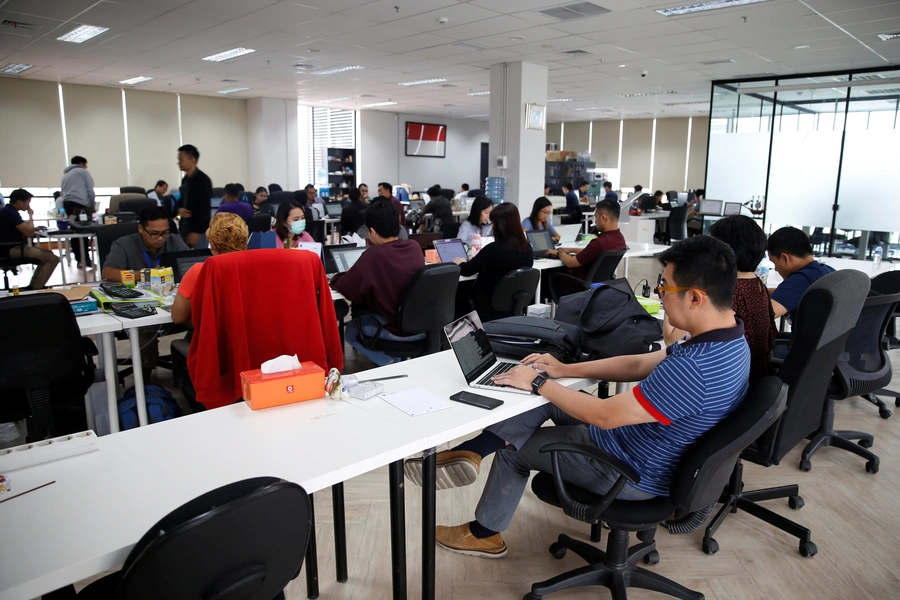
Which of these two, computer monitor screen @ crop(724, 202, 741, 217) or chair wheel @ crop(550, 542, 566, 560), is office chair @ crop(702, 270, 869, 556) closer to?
chair wheel @ crop(550, 542, 566, 560)

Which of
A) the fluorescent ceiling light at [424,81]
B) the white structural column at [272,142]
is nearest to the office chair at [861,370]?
the fluorescent ceiling light at [424,81]

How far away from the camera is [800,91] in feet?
29.3

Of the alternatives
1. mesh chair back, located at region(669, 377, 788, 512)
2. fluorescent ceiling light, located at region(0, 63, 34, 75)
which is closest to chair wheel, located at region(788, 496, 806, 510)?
mesh chair back, located at region(669, 377, 788, 512)

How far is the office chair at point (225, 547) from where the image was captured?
1000 millimetres

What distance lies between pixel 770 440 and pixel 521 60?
6.96 meters

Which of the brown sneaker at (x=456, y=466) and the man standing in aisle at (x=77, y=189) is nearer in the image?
the brown sneaker at (x=456, y=466)

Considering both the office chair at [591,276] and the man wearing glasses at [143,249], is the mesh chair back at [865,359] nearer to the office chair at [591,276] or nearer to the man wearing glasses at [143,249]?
the office chair at [591,276]

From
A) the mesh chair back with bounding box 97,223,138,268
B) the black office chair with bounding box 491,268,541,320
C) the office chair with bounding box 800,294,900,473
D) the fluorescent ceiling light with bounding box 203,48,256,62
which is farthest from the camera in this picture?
the fluorescent ceiling light with bounding box 203,48,256,62

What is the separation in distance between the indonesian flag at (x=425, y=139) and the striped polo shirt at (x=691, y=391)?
15.3 meters

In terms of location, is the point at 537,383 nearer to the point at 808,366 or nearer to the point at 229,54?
the point at 808,366

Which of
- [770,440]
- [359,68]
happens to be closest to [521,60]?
[359,68]

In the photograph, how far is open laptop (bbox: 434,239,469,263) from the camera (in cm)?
495

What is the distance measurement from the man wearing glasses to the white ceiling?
110 inches

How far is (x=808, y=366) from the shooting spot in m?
2.20
